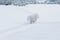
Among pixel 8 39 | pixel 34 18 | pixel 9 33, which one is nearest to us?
pixel 8 39

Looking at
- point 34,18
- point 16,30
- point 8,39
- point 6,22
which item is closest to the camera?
point 8,39

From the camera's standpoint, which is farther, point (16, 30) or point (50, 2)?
point (50, 2)

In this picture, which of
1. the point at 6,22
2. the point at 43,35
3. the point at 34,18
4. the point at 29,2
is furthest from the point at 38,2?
the point at 43,35

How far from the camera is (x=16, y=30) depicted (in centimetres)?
295

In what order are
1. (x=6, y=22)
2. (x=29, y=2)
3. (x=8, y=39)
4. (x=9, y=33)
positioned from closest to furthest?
(x=8, y=39) → (x=9, y=33) → (x=6, y=22) → (x=29, y=2)

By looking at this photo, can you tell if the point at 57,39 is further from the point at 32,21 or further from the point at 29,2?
the point at 29,2

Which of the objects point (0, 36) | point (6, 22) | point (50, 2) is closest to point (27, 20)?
point (6, 22)

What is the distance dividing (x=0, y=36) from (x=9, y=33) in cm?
24

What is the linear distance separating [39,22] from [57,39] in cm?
132

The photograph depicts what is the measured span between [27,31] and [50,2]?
5998mm

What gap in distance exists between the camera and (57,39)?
8.48 ft

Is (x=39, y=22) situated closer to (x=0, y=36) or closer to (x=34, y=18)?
(x=34, y=18)

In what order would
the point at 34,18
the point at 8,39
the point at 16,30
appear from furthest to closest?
1. the point at 34,18
2. the point at 16,30
3. the point at 8,39

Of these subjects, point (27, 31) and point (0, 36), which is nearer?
point (0, 36)
